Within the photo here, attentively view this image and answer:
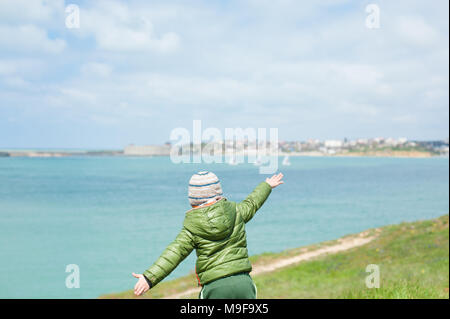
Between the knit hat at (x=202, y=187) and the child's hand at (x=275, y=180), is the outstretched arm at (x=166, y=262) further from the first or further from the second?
the child's hand at (x=275, y=180)

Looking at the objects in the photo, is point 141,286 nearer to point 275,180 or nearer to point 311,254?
point 275,180

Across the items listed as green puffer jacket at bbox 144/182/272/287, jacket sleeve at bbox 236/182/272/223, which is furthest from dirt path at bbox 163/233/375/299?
green puffer jacket at bbox 144/182/272/287

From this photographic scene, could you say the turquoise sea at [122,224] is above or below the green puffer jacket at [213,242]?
below

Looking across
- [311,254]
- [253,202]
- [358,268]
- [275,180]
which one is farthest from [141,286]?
[311,254]

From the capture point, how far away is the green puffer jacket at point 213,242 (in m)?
2.91

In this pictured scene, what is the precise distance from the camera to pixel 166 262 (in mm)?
2842

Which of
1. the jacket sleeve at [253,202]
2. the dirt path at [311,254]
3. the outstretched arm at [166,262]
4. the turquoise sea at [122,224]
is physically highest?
the jacket sleeve at [253,202]

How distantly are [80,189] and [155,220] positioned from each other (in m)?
62.2

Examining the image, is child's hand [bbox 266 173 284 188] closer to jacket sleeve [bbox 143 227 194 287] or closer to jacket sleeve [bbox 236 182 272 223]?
jacket sleeve [bbox 236 182 272 223]

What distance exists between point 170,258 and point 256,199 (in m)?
0.82

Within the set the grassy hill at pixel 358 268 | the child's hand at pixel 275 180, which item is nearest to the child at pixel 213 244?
the child's hand at pixel 275 180

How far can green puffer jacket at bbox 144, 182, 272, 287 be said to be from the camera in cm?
291
